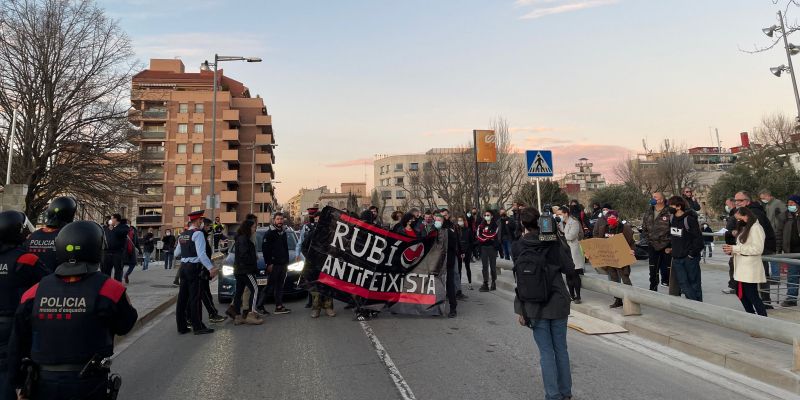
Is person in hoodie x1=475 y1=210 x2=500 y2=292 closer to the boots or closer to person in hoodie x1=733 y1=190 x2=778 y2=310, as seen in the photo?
person in hoodie x1=733 y1=190 x2=778 y2=310

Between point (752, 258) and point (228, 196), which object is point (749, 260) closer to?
point (752, 258)

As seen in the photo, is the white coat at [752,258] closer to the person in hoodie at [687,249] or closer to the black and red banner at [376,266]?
the person in hoodie at [687,249]

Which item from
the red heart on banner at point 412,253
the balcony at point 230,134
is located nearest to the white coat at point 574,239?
the red heart on banner at point 412,253

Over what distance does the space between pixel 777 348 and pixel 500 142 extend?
33.1 meters

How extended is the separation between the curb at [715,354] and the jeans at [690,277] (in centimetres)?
109

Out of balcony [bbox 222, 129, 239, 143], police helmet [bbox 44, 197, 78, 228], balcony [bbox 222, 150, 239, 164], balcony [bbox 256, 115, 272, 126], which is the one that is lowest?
police helmet [bbox 44, 197, 78, 228]

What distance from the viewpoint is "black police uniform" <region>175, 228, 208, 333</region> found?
305 inches

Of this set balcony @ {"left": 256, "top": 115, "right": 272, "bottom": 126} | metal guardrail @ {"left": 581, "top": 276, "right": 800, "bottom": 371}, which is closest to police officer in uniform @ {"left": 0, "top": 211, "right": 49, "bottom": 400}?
metal guardrail @ {"left": 581, "top": 276, "right": 800, "bottom": 371}

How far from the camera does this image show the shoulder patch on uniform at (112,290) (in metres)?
2.84

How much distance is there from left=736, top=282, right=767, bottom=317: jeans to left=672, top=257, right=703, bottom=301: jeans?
2.59ft

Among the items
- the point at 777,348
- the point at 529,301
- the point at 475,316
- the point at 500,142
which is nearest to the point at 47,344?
the point at 529,301

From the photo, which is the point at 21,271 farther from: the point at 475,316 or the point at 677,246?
the point at 677,246

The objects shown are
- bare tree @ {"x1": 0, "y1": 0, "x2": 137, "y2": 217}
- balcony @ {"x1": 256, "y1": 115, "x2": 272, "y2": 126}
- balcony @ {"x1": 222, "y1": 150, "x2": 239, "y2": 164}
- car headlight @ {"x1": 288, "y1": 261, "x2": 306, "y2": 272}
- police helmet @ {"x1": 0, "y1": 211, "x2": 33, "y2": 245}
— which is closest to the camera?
police helmet @ {"x1": 0, "y1": 211, "x2": 33, "y2": 245}

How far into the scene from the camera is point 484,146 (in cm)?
2603
